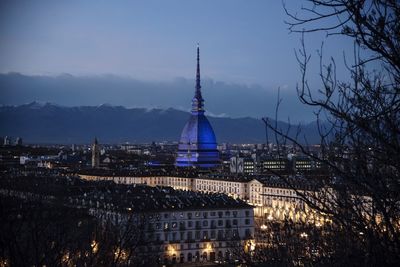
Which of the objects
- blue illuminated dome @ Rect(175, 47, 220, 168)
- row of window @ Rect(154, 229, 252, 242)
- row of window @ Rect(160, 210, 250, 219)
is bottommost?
row of window @ Rect(154, 229, 252, 242)

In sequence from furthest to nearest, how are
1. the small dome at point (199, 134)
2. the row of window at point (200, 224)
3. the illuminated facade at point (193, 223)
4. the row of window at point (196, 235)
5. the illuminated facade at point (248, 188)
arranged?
the small dome at point (199, 134) → the illuminated facade at point (248, 188) → the row of window at point (200, 224) → the row of window at point (196, 235) → the illuminated facade at point (193, 223)

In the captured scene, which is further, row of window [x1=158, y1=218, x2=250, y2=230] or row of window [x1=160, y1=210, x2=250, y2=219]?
row of window [x1=160, y1=210, x2=250, y2=219]

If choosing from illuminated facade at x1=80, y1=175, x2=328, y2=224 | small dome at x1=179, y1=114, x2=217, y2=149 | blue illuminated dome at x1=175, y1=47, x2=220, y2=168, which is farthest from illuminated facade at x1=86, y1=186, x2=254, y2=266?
small dome at x1=179, y1=114, x2=217, y2=149

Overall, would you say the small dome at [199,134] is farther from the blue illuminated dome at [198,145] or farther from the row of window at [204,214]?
the row of window at [204,214]

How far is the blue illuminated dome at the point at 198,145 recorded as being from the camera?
95.1m

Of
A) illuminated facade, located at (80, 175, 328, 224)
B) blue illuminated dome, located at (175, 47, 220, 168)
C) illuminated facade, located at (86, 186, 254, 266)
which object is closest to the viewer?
illuminated facade, located at (86, 186, 254, 266)

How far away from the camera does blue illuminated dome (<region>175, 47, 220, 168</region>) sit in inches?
3742

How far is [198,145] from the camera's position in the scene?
95.5 metres

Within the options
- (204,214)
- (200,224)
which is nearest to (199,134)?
(204,214)

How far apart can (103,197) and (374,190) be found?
37.3 metres

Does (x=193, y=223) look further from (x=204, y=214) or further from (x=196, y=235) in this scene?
(x=204, y=214)

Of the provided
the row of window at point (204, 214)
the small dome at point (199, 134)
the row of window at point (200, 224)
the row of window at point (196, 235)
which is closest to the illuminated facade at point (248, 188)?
the row of window at point (204, 214)

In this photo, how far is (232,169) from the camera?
95.4 metres

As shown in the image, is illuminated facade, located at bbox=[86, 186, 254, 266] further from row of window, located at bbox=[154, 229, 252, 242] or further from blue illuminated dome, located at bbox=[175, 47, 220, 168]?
blue illuminated dome, located at bbox=[175, 47, 220, 168]
